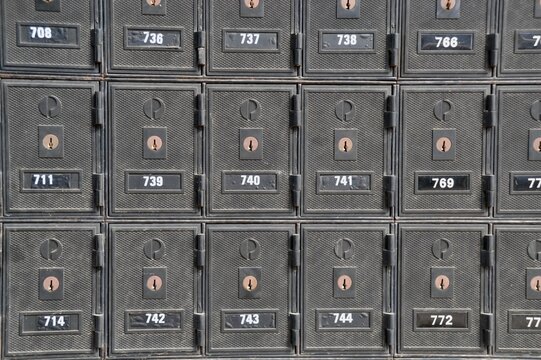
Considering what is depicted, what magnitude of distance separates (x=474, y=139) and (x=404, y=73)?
0.50m

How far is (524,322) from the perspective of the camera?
264 cm

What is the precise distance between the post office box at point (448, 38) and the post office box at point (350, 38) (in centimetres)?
10

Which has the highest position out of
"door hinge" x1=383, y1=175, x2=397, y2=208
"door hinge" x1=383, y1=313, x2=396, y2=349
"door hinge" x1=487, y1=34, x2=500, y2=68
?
"door hinge" x1=487, y1=34, x2=500, y2=68

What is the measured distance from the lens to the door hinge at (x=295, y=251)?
2.61 m

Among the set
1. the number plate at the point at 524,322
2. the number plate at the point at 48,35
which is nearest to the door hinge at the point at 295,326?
the number plate at the point at 524,322

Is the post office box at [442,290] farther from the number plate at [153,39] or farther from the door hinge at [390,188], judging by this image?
the number plate at [153,39]

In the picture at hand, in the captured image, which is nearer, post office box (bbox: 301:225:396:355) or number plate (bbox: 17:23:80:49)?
number plate (bbox: 17:23:80:49)

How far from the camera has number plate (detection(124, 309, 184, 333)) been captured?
2.60 m

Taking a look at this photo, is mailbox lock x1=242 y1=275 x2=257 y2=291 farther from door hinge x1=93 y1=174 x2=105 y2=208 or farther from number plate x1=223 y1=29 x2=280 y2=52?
number plate x1=223 y1=29 x2=280 y2=52

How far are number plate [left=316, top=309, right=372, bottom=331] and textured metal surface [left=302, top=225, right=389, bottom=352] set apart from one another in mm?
19

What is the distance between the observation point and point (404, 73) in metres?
2.60

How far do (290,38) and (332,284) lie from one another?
128cm

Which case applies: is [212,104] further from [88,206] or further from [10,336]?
[10,336]

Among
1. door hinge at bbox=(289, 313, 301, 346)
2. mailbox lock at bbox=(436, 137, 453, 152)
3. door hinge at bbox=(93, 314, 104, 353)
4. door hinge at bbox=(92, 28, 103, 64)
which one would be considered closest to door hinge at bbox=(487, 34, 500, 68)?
mailbox lock at bbox=(436, 137, 453, 152)
